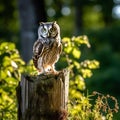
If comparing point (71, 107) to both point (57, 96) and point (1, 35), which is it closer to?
point (57, 96)

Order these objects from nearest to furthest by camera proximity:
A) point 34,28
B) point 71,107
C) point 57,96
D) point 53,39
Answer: point 57,96, point 53,39, point 71,107, point 34,28

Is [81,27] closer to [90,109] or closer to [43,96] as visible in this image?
[90,109]

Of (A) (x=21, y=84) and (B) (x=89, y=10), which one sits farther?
(B) (x=89, y=10)

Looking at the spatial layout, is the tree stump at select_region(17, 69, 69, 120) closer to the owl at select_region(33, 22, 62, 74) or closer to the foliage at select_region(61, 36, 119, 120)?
the owl at select_region(33, 22, 62, 74)

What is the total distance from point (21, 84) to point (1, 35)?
22.4m

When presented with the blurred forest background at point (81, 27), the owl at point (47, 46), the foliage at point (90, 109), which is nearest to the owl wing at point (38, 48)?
the owl at point (47, 46)

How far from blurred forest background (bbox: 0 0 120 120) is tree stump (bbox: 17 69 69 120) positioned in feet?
19.9

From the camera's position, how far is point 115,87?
15.5 m

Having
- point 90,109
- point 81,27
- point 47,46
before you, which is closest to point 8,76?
point 90,109

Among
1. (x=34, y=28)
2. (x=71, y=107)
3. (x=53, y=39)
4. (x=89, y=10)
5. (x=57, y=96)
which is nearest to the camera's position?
(x=57, y=96)

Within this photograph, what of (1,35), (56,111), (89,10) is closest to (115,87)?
(56,111)

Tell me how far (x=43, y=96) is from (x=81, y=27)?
825 inches

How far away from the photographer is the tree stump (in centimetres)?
539

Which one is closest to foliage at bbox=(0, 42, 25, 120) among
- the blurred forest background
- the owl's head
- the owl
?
the owl
